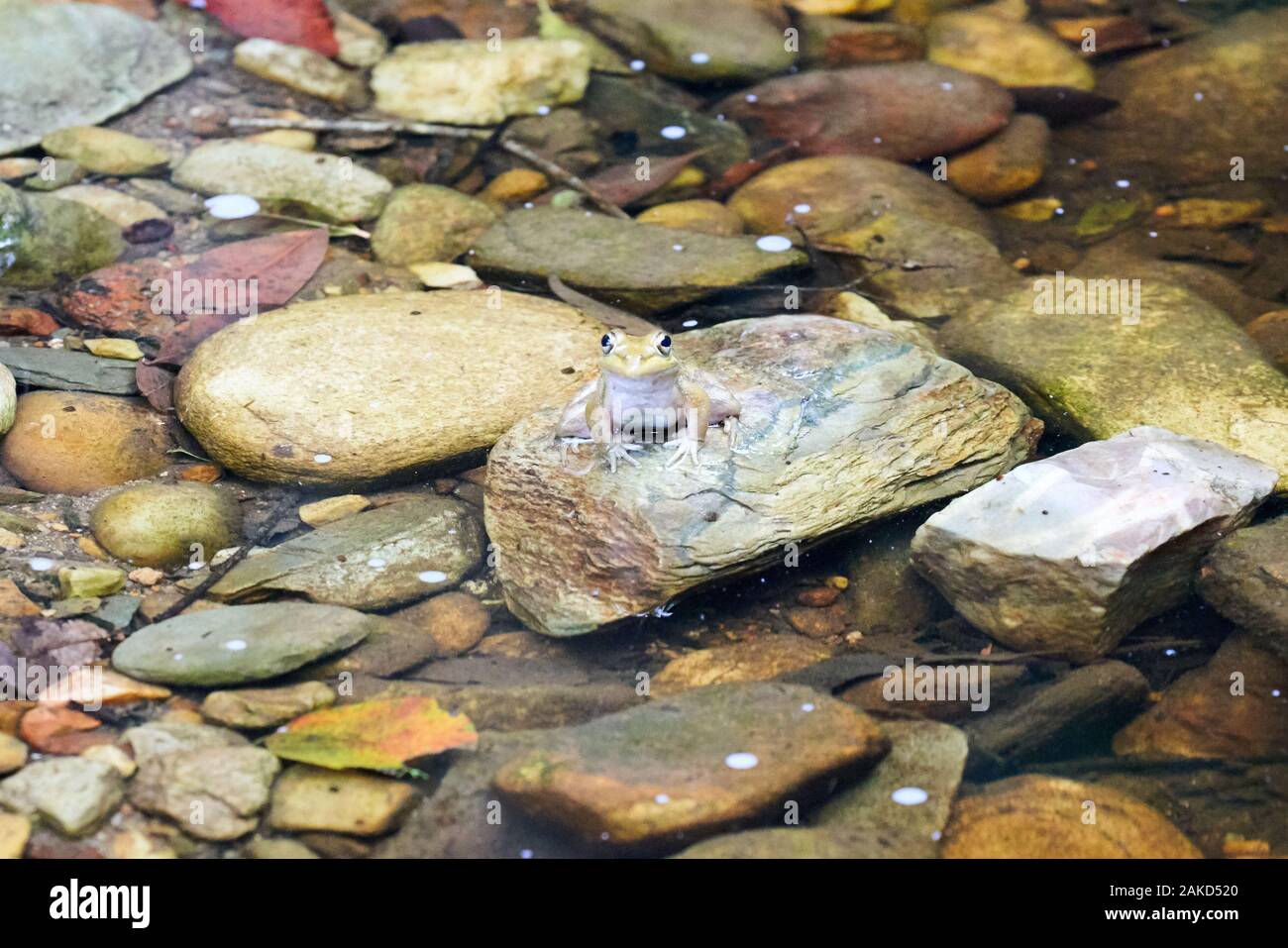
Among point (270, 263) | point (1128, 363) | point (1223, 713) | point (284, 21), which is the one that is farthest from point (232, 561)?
point (284, 21)

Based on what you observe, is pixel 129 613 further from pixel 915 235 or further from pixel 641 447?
pixel 915 235

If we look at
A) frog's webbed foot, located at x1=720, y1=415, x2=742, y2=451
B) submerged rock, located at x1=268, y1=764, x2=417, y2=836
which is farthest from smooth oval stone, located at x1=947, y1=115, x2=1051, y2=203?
submerged rock, located at x1=268, y1=764, x2=417, y2=836

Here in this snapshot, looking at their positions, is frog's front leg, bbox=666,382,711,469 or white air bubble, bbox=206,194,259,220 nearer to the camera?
frog's front leg, bbox=666,382,711,469

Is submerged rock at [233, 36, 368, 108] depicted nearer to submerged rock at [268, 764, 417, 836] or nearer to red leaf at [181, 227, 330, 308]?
red leaf at [181, 227, 330, 308]

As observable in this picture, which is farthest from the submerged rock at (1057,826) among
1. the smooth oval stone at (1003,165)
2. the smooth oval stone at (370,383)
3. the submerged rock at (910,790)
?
the smooth oval stone at (1003,165)

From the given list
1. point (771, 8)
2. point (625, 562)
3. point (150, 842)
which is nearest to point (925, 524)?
point (625, 562)

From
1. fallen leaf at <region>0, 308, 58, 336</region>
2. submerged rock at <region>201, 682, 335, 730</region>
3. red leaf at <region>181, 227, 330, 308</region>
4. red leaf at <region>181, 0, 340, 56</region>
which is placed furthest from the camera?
red leaf at <region>181, 0, 340, 56</region>
